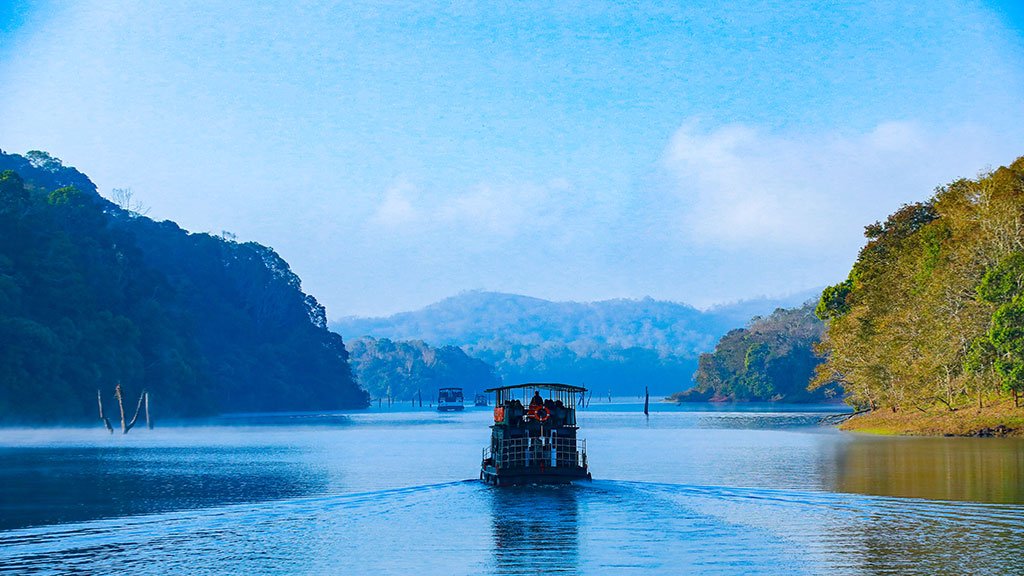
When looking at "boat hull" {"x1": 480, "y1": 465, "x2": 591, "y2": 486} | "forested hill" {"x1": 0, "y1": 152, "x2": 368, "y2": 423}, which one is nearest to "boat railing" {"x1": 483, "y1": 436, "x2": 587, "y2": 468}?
"boat hull" {"x1": 480, "y1": 465, "x2": 591, "y2": 486}

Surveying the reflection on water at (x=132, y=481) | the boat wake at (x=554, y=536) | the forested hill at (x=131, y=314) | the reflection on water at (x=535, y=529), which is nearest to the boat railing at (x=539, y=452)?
the reflection on water at (x=535, y=529)

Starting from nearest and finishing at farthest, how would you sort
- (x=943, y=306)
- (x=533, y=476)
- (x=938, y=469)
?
(x=533, y=476) → (x=938, y=469) → (x=943, y=306)

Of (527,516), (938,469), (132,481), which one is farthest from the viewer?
(132,481)

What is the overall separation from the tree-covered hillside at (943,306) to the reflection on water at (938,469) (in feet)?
19.3

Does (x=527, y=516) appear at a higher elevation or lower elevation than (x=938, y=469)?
lower

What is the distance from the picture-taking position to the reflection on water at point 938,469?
37.0m

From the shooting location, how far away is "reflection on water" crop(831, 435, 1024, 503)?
121 feet

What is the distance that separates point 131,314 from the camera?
409 ft

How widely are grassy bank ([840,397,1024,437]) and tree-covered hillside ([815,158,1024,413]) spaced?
31.3 inches

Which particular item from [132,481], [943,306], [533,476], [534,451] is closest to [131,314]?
[132,481]

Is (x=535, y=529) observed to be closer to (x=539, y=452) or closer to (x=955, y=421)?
(x=539, y=452)

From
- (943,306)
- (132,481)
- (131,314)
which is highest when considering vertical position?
(131,314)

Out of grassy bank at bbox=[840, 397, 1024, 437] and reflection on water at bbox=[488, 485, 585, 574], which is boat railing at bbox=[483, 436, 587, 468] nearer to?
reflection on water at bbox=[488, 485, 585, 574]

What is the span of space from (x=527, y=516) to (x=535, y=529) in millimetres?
2638
